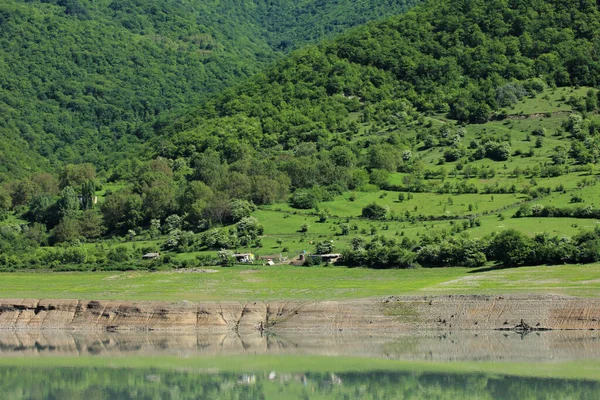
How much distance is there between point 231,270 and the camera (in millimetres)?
113438

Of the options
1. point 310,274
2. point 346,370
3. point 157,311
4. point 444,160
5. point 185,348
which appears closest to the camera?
point 346,370

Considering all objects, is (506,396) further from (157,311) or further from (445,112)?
(445,112)

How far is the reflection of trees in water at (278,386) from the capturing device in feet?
206

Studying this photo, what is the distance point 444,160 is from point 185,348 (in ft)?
285

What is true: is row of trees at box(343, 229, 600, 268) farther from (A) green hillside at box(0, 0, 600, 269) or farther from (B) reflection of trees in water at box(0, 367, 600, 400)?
(B) reflection of trees in water at box(0, 367, 600, 400)

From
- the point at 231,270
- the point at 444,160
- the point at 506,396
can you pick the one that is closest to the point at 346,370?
the point at 506,396

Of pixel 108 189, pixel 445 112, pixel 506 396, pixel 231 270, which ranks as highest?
pixel 445 112

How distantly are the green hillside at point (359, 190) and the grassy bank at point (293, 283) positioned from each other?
4.00 meters

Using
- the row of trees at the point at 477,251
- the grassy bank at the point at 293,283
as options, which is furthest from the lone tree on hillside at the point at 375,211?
the grassy bank at the point at 293,283

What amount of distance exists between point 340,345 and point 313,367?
33.5 feet

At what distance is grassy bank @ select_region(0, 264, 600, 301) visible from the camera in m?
93.8

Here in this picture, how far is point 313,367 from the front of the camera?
7200 centimetres

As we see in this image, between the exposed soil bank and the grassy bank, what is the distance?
277 centimetres

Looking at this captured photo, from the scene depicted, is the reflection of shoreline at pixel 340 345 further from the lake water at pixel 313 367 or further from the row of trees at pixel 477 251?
the row of trees at pixel 477 251
